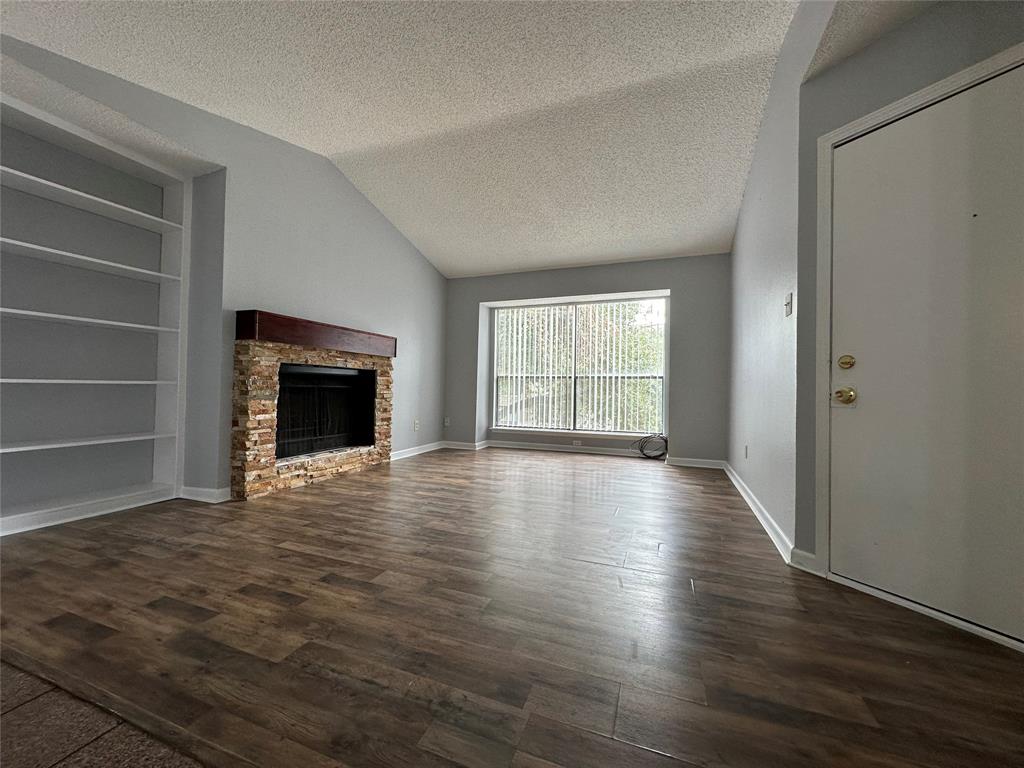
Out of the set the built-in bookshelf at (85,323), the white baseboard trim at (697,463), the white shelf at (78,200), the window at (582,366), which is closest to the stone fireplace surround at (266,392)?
the built-in bookshelf at (85,323)

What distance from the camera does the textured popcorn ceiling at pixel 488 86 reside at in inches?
91.4

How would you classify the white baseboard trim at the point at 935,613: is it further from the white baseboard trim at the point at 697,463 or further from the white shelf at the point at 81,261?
the white shelf at the point at 81,261

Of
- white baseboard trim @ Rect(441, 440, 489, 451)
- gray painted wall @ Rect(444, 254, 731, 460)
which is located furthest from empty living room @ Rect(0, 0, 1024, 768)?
white baseboard trim @ Rect(441, 440, 489, 451)

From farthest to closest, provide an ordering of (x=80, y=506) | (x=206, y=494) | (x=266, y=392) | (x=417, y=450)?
(x=417, y=450) < (x=266, y=392) < (x=206, y=494) < (x=80, y=506)

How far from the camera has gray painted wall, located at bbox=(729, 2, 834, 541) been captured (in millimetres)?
2135

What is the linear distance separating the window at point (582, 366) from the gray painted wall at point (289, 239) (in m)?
1.57

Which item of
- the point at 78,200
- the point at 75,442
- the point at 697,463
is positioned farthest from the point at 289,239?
the point at 697,463

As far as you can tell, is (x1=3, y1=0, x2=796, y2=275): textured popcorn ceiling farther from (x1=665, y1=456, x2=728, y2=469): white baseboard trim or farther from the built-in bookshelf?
(x1=665, y1=456, x2=728, y2=469): white baseboard trim

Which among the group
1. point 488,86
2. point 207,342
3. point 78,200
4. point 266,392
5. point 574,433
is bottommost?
point 574,433

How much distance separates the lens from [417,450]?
555 cm

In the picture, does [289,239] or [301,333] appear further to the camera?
[289,239]

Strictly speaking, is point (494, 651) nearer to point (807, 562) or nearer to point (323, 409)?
point (807, 562)

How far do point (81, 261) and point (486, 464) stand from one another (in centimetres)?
373

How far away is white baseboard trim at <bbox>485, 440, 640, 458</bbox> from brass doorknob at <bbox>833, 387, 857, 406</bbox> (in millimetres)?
3758
